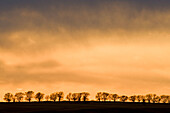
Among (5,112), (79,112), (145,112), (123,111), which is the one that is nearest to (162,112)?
(145,112)

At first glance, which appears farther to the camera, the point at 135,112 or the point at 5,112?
the point at 135,112

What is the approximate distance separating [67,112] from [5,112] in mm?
18226

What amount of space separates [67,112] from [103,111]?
39.9 feet

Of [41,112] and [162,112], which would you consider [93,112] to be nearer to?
[41,112]

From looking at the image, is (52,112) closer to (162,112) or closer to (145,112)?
(145,112)

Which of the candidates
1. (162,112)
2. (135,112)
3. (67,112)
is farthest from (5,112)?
(162,112)

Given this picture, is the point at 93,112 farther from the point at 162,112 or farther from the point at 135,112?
the point at 162,112

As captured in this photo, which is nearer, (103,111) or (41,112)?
(41,112)

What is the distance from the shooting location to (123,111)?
77250 millimetres

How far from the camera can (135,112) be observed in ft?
251

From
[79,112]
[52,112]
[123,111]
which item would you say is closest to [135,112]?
[123,111]

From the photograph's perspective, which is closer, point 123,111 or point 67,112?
point 67,112

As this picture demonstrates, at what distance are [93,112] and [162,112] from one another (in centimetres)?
2407

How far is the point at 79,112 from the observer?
7219 centimetres
